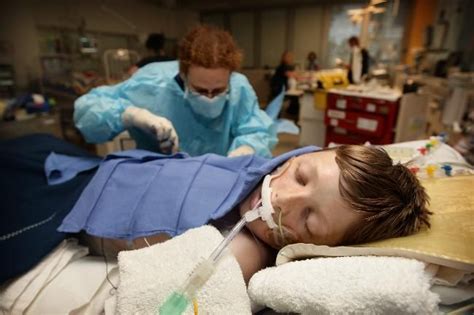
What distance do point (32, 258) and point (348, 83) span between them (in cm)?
280

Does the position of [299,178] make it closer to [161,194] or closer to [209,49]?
[161,194]

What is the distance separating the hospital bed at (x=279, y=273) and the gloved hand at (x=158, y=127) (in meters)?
0.47

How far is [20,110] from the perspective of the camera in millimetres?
2670

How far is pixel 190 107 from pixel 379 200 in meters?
0.95

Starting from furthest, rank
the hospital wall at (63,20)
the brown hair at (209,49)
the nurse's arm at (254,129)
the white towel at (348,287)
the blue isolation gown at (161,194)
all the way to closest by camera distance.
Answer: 1. the hospital wall at (63,20)
2. the nurse's arm at (254,129)
3. the brown hair at (209,49)
4. the blue isolation gown at (161,194)
5. the white towel at (348,287)

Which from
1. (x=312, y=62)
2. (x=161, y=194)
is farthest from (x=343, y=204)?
(x=312, y=62)

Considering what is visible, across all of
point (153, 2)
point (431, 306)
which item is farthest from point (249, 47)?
point (153, 2)

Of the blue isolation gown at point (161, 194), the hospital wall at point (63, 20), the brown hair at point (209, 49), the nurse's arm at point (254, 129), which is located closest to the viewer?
the blue isolation gown at point (161, 194)

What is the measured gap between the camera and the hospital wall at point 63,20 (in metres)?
2.74

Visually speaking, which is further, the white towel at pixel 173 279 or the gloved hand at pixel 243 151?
the gloved hand at pixel 243 151

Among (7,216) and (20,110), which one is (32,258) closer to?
(7,216)

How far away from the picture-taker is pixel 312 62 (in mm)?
4402

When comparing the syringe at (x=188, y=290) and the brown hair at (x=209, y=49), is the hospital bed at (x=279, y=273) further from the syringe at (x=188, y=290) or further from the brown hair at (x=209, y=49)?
the brown hair at (x=209, y=49)

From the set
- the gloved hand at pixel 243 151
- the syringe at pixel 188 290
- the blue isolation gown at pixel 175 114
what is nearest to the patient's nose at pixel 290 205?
the syringe at pixel 188 290
